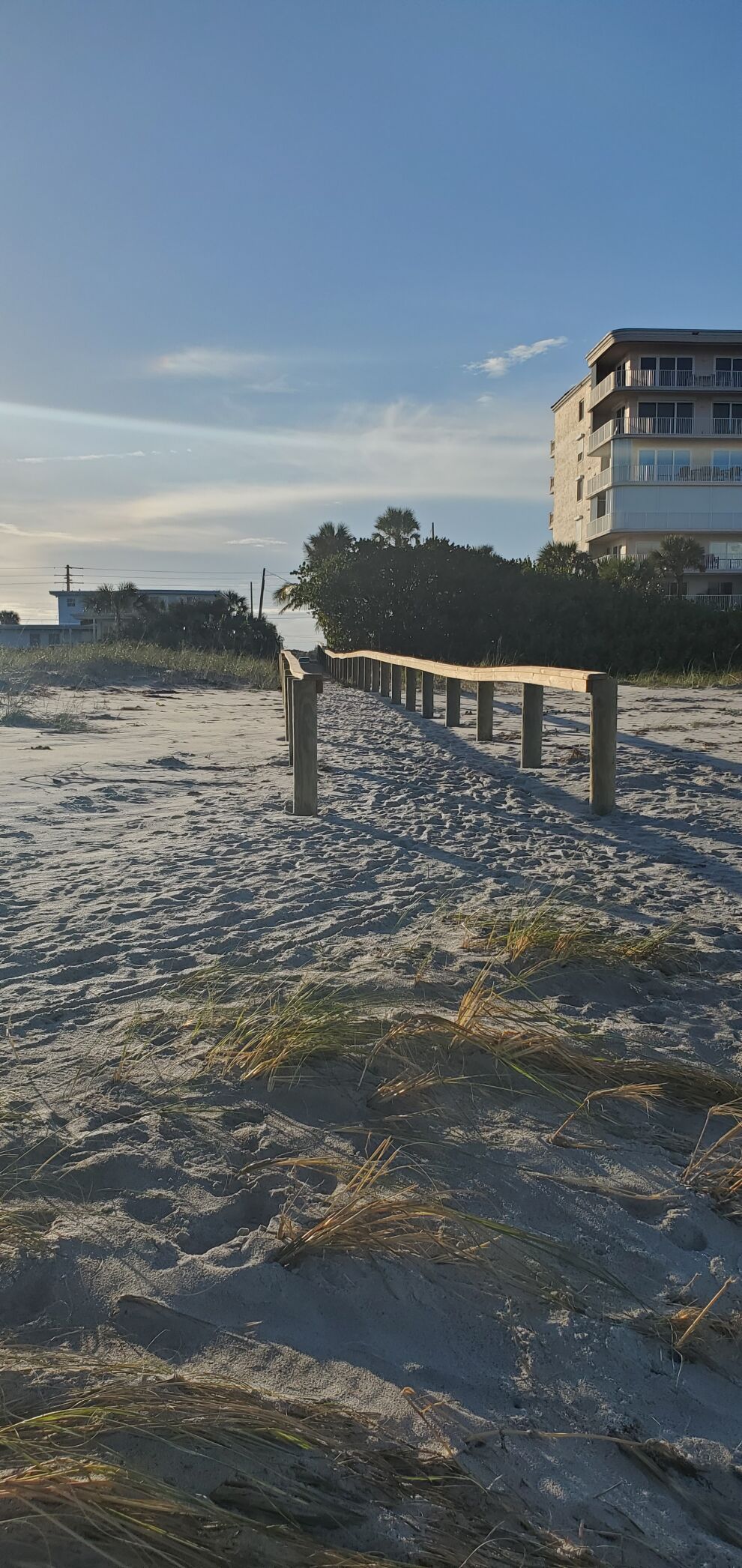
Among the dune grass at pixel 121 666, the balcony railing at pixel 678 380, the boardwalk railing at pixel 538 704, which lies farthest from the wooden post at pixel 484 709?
the balcony railing at pixel 678 380

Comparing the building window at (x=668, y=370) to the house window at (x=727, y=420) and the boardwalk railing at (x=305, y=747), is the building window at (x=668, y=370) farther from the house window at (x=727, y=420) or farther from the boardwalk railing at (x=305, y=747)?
the boardwalk railing at (x=305, y=747)

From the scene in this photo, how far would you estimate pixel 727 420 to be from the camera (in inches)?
1706

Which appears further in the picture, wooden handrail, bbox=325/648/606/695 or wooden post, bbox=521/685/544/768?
wooden post, bbox=521/685/544/768

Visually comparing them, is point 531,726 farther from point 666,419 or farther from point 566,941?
point 666,419

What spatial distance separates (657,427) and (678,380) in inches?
83.9

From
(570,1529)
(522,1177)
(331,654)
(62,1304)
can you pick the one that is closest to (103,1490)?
(62,1304)

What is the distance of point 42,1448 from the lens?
1468mm

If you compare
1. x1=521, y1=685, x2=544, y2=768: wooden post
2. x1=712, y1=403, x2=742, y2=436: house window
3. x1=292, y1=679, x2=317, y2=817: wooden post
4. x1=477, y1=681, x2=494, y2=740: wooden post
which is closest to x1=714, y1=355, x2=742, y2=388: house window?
x1=712, y1=403, x2=742, y2=436: house window

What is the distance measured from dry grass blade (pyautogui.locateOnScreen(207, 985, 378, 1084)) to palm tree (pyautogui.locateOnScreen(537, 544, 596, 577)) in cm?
3446

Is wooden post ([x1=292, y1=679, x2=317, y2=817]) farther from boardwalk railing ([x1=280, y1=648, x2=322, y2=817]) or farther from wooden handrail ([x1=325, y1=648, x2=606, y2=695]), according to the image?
wooden handrail ([x1=325, y1=648, x2=606, y2=695])

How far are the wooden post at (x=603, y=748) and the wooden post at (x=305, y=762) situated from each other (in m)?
1.86

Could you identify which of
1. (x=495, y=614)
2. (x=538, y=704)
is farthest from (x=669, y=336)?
(x=538, y=704)

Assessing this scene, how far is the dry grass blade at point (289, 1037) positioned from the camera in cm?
279

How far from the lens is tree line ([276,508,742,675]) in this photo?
26906 millimetres
